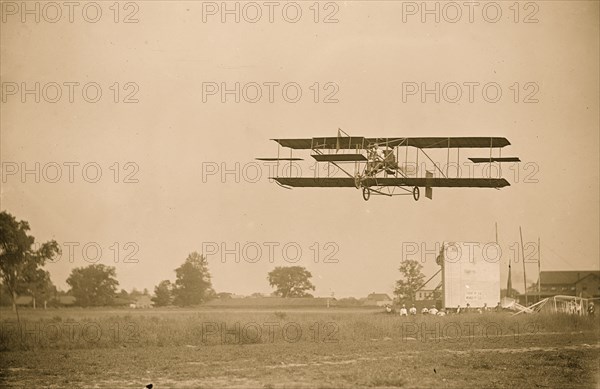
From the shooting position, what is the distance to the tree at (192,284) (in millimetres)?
44094

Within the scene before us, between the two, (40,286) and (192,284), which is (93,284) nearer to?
(192,284)

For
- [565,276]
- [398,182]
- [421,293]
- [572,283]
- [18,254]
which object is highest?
[398,182]

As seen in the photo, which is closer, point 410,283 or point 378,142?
point 378,142

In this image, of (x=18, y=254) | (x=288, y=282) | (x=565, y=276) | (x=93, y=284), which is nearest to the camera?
(x=18, y=254)

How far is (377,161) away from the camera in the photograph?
71.4 ft

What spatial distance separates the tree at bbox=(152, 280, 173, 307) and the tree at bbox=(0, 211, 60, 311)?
17438mm

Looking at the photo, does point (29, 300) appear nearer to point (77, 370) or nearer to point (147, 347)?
point (147, 347)

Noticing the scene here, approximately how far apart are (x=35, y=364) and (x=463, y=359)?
530 inches

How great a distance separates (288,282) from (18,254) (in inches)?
1095

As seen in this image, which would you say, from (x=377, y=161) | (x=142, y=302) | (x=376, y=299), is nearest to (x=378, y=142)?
(x=377, y=161)

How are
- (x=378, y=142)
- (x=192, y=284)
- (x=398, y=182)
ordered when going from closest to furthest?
1. (x=398, y=182)
2. (x=378, y=142)
3. (x=192, y=284)

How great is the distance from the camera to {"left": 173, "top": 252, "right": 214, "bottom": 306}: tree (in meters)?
44.1

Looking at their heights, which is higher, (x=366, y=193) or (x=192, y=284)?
(x=366, y=193)

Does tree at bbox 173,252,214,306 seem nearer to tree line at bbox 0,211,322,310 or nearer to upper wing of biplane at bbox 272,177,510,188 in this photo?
tree line at bbox 0,211,322,310
